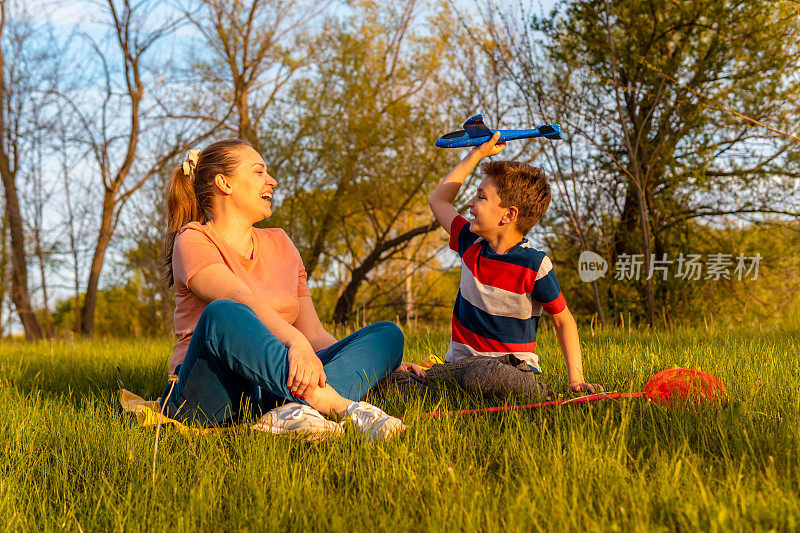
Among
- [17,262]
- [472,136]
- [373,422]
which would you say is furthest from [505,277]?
[17,262]

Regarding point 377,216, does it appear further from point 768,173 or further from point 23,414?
point 23,414

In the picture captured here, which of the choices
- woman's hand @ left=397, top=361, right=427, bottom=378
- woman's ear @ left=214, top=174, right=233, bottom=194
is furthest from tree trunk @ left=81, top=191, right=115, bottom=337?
woman's hand @ left=397, top=361, right=427, bottom=378

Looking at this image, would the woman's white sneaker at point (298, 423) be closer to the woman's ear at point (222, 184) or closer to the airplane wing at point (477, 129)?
the woman's ear at point (222, 184)

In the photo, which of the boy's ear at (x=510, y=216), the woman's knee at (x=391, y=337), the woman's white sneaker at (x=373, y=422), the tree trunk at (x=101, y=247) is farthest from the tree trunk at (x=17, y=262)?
the woman's white sneaker at (x=373, y=422)

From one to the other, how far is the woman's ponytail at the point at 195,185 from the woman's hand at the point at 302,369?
3.09 ft

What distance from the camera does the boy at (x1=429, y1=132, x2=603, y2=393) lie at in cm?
298

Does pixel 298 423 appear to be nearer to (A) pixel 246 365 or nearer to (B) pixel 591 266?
(A) pixel 246 365

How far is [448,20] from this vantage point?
40.4 feet

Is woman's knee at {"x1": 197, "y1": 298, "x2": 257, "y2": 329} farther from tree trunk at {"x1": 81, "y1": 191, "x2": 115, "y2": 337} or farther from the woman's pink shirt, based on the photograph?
tree trunk at {"x1": 81, "y1": 191, "x2": 115, "y2": 337}

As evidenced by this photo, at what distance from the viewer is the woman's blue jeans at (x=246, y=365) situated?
2312mm

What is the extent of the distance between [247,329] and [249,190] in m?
0.84

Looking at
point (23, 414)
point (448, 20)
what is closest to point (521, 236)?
point (23, 414)

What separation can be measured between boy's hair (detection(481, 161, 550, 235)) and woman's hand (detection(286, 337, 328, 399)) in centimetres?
127

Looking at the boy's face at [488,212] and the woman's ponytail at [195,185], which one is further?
the boy's face at [488,212]
